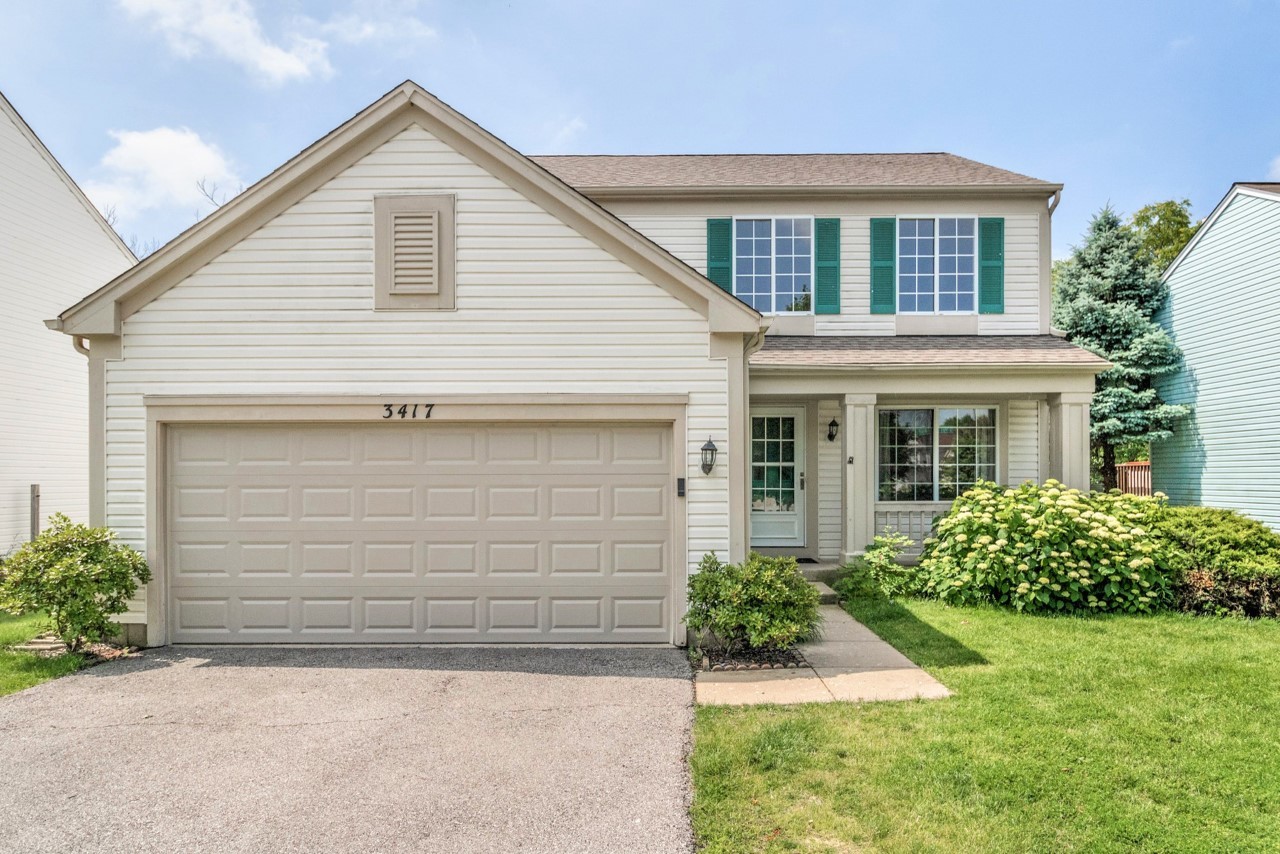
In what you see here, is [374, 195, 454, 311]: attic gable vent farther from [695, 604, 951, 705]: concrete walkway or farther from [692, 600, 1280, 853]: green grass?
[692, 600, 1280, 853]: green grass

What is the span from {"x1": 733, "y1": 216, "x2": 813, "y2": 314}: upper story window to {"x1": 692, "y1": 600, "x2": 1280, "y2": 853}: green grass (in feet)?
21.2

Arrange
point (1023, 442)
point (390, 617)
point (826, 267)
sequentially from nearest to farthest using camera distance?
point (390, 617) → point (1023, 442) → point (826, 267)

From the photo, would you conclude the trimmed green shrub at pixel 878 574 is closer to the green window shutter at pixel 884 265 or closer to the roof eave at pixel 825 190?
the green window shutter at pixel 884 265

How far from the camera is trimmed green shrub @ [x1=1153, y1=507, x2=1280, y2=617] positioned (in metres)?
7.66

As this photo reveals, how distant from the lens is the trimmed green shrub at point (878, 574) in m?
8.88

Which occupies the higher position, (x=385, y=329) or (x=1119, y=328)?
(x=1119, y=328)

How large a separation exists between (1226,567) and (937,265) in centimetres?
576

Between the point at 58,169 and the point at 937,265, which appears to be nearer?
the point at 937,265

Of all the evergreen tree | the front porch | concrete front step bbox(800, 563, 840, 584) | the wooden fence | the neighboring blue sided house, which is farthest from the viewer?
the wooden fence

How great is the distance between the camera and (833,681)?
5695 millimetres

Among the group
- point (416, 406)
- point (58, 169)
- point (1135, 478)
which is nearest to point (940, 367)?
point (416, 406)

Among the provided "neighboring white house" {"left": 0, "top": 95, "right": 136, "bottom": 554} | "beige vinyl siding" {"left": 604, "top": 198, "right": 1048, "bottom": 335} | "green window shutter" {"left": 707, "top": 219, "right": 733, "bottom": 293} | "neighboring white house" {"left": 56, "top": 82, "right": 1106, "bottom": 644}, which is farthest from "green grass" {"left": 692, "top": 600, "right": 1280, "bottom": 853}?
"neighboring white house" {"left": 0, "top": 95, "right": 136, "bottom": 554}

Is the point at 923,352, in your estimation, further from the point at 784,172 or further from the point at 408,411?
the point at 408,411

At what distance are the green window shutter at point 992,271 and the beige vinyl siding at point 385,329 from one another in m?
6.69
